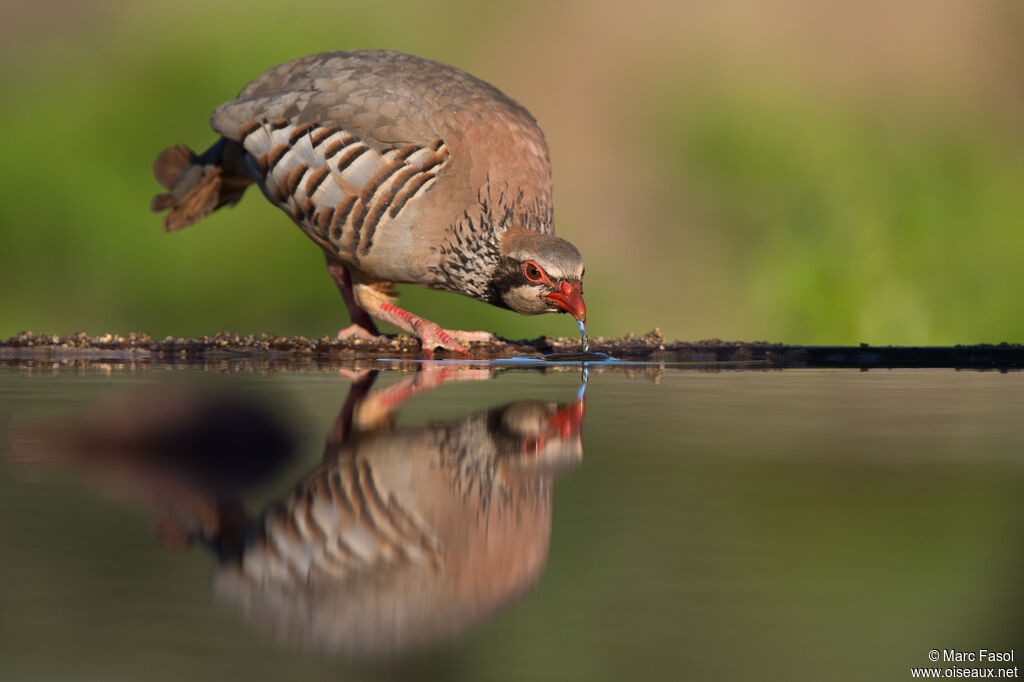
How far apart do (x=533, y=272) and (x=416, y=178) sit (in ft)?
2.83

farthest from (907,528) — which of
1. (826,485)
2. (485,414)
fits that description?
(485,414)

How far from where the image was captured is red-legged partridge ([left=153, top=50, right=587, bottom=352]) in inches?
281

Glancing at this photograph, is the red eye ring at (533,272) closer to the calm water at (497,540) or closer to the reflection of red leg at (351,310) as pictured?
the reflection of red leg at (351,310)

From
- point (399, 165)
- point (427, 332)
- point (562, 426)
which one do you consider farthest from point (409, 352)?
point (562, 426)

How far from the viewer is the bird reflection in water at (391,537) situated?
192 cm

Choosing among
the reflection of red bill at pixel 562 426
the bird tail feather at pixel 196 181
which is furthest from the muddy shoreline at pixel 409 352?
the reflection of red bill at pixel 562 426

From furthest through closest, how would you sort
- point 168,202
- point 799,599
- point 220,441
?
point 168,202 → point 220,441 → point 799,599

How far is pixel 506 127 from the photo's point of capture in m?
7.46

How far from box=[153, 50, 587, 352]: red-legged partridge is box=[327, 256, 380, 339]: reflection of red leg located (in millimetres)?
611

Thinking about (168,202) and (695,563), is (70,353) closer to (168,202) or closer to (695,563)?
(168,202)

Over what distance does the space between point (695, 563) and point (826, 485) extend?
3.07 ft

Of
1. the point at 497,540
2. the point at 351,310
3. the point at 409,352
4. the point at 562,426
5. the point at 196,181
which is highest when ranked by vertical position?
the point at 196,181

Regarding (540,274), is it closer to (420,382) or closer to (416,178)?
(416,178)

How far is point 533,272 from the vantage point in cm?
693
